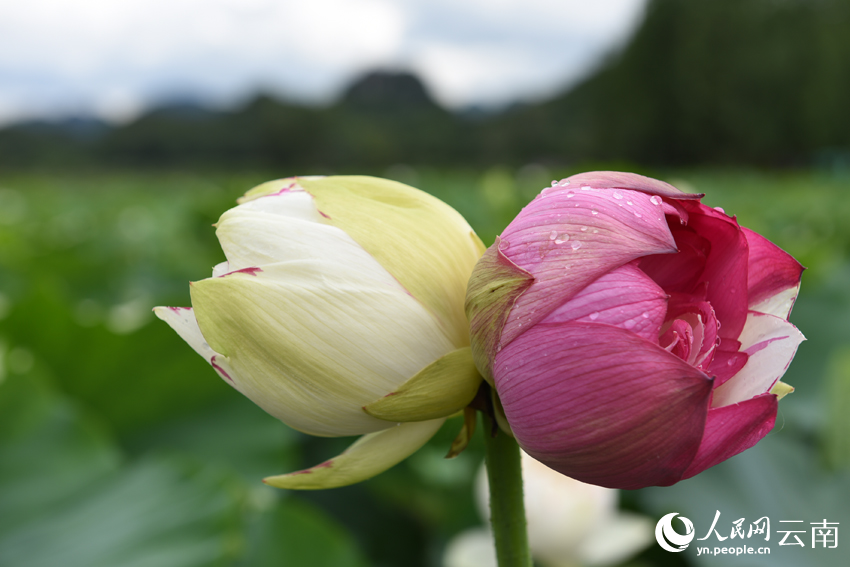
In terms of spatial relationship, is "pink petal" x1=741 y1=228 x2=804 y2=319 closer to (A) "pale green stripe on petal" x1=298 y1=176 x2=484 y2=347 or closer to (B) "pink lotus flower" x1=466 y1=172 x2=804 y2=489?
(B) "pink lotus flower" x1=466 y1=172 x2=804 y2=489

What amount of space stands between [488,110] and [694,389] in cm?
5782

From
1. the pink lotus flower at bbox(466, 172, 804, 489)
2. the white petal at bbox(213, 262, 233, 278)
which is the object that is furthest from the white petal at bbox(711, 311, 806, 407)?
the white petal at bbox(213, 262, 233, 278)

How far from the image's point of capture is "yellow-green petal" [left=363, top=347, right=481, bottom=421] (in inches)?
11.6

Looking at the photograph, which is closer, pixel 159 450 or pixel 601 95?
pixel 159 450

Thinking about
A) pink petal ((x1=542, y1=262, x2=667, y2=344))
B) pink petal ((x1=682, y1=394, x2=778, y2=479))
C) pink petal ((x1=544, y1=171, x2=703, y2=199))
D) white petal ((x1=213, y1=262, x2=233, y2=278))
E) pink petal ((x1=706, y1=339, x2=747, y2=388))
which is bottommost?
pink petal ((x1=682, y1=394, x2=778, y2=479))

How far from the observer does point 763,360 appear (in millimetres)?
260

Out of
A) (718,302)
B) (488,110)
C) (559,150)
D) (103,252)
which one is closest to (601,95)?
(559,150)

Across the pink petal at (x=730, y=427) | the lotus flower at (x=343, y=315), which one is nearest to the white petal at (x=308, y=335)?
the lotus flower at (x=343, y=315)

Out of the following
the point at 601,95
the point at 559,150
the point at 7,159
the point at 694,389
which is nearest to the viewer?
the point at 694,389

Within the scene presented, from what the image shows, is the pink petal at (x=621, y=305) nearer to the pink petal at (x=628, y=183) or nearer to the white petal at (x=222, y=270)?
the pink petal at (x=628, y=183)

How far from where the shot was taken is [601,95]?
3173cm

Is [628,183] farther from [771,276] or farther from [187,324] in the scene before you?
[187,324]

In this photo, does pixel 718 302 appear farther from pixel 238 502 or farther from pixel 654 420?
pixel 238 502

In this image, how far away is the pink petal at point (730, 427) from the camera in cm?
24
